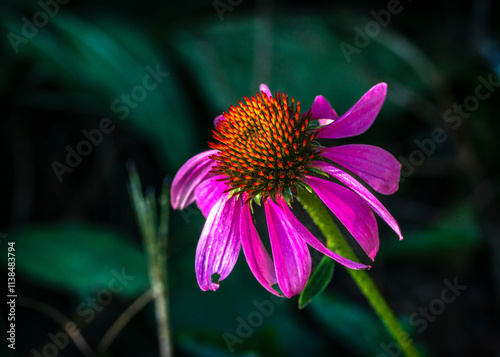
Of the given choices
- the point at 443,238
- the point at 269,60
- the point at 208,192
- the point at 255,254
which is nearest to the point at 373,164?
the point at 255,254

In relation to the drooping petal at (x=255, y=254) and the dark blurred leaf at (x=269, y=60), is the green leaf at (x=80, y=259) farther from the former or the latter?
the drooping petal at (x=255, y=254)

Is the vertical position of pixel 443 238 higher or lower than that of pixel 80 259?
lower

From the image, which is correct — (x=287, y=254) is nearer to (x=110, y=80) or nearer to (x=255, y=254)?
(x=255, y=254)

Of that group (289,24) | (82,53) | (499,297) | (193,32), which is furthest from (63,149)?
(499,297)

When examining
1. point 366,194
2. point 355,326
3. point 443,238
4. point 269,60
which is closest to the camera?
point 366,194

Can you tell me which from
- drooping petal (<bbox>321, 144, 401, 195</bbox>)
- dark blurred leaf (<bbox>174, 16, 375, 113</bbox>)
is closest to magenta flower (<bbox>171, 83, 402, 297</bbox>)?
drooping petal (<bbox>321, 144, 401, 195</bbox>)

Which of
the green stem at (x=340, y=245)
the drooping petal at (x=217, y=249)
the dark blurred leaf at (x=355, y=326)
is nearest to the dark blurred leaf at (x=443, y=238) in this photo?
the dark blurred leaf at (x=355, y=326)

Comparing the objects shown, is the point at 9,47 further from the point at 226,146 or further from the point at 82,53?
the point at 226,146
